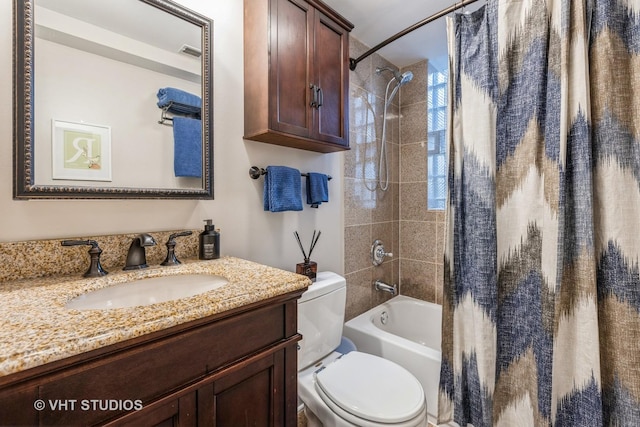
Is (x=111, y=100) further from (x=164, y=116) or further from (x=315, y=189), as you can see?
(x=315, y=189)

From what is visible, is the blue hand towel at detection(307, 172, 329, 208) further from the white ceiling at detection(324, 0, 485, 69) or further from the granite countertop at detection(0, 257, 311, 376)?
the white ceiling at detection(324, 0, 485, 69)

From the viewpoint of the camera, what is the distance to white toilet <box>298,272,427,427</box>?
3.41ft

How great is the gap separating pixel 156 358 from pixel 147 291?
1.41 ft

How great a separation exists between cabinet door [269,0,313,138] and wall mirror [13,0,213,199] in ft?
0.91

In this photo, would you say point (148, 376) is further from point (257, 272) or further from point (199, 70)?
point (199, 70)

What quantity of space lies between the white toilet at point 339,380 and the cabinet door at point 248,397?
1.10 ft

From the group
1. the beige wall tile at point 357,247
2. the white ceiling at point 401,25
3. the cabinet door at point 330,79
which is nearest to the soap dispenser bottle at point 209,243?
the cabinet door at point 330,79

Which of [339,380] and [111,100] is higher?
[111,100]

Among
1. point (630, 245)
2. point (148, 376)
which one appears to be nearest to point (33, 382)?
point (148, 376)

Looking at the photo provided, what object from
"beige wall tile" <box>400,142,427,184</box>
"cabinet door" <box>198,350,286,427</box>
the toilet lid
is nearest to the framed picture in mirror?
"cabinet door" <box>198,350,286,427</box>

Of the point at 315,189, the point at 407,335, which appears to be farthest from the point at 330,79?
the point at 407,335

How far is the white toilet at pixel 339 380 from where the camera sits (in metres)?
1.04

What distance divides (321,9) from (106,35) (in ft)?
3.16

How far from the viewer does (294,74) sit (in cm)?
133
